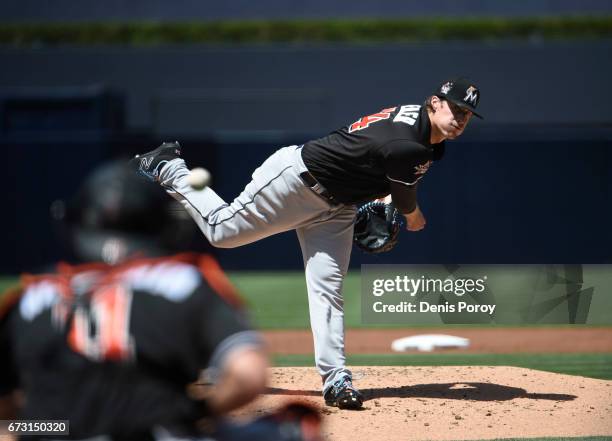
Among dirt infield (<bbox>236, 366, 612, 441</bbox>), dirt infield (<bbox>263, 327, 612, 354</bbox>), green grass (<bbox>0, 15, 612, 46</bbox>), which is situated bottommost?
dirt infield (<bbox>236, 366, 612, 441</bbox>)

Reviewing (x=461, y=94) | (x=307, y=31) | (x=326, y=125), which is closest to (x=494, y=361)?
(x=461, y=94)

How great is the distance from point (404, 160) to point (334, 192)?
419 millimetres

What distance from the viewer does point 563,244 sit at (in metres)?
12.5

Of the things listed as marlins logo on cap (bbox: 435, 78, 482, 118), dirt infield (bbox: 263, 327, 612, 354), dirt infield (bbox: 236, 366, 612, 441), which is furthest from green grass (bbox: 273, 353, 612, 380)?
marlins logo on cap (bbox: 435, 78, 482, 118)

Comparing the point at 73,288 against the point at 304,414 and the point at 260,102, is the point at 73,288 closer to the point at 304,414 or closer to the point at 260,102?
the point at 304,414

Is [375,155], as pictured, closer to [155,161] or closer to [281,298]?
[155,161]

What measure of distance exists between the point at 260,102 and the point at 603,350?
8.68 m

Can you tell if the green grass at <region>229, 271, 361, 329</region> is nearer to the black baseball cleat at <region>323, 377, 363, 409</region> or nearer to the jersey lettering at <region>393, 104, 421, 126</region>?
the black baseball cleat at <region>323, 377, 363, 409</region>

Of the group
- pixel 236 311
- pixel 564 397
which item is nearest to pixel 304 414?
pixel 236 311

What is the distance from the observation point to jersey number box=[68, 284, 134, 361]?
195 cm

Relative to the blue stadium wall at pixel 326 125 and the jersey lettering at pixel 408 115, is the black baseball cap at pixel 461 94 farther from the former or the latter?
the blue stadium wall at pixel 326 125

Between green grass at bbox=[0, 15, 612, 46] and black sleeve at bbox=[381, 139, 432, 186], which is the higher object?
green grass at bbox=[0, 15, 612, 46]

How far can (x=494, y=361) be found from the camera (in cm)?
662

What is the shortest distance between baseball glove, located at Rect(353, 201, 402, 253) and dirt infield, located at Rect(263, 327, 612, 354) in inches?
83.0
